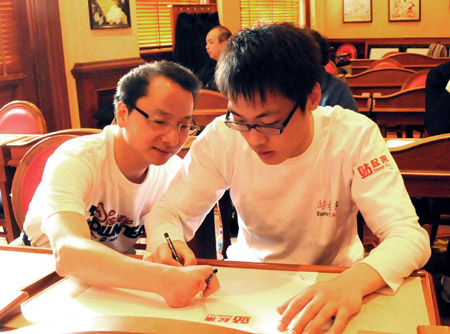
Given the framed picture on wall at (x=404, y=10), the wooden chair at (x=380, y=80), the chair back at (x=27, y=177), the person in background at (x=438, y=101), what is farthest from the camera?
the framed picture on wall at (x=404, y=10)

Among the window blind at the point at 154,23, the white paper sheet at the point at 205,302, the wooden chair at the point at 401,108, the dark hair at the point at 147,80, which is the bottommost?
the wooden chair at the point at 401,108

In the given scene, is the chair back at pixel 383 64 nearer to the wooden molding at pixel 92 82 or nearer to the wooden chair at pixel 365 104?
the wooden chair at pixel 365 104

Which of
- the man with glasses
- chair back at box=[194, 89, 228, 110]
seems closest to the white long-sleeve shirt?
the man with glasses

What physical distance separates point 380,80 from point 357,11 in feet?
20.0

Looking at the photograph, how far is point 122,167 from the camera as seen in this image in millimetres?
1624

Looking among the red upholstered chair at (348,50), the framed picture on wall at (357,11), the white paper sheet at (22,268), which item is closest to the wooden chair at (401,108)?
the white paper sheet at (22,268)

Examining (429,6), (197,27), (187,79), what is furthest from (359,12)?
(187,79)

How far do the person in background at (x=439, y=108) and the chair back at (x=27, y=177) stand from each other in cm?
175

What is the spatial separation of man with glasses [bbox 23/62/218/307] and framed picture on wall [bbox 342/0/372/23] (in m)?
9.87

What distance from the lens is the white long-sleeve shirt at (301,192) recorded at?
134cm

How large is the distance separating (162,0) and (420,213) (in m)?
4.83

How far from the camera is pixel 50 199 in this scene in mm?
1368

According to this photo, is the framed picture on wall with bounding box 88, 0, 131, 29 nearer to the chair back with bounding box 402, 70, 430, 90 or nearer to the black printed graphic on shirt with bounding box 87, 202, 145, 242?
the chair back with bounding box 402, 70, 430, 90

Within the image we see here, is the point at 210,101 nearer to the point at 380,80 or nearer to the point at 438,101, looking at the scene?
the point at 438,101
